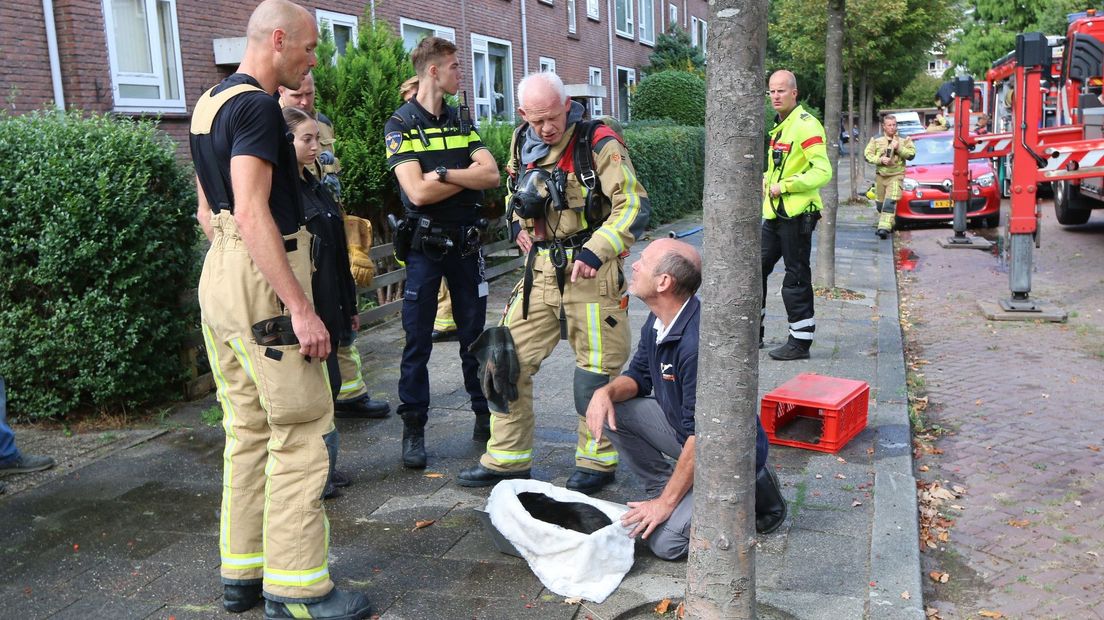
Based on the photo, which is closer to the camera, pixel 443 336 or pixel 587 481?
pixel 587 481

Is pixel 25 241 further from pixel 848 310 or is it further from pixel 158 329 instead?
pixel 848 310

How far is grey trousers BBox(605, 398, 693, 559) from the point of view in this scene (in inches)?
150

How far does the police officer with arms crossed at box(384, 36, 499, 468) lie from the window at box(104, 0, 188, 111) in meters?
6.84

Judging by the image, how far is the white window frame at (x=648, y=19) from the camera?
102ft

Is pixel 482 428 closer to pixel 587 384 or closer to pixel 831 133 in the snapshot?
pixel 587 384

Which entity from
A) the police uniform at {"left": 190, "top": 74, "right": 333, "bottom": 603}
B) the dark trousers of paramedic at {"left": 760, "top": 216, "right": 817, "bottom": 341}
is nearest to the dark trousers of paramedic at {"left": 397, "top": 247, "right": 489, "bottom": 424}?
the police uniform at {"left": 190, "top": 74, "right": 333, "bottom": 603}

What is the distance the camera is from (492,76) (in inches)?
806

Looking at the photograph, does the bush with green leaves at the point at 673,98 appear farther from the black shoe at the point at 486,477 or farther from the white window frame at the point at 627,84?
the black shoe at the point at 486,477

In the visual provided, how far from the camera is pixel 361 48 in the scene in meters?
9.14

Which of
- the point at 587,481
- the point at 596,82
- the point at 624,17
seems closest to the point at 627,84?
the point at 624,17

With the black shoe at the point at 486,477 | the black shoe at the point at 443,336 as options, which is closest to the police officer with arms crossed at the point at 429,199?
the black shoe at the point at 486,477

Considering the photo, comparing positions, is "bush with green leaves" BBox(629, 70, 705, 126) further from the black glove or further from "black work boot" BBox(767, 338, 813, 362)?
the black glove

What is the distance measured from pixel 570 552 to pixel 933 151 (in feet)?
50.9

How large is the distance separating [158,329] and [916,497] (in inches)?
167
